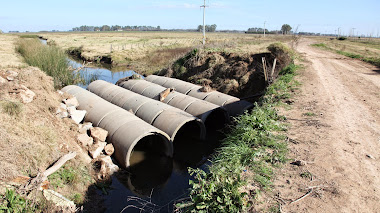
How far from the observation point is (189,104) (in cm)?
1120

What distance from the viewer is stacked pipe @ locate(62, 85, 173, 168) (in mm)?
8055

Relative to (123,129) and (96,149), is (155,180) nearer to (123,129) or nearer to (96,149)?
(123,129)

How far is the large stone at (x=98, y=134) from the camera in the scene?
27.7 ft

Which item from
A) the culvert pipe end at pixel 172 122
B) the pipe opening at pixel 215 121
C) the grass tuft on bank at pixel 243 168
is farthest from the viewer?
the pipe opening at pixel 215 121

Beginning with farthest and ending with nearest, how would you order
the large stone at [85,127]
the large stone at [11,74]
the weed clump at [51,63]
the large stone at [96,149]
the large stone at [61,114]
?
1. the weed clump at [51,63]
2. the large stone at [11,74]
3. the large stone at [61,114]
4. the large stone at [85,127]
5. the large stone at [96,149]

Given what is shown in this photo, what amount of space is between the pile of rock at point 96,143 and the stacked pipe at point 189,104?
12.5 feet

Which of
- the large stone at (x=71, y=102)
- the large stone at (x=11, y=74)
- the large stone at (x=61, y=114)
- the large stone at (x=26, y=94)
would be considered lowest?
the large stone at (x=61, y=114)

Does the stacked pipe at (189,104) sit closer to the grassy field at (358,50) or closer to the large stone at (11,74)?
the large stone at (11,74)

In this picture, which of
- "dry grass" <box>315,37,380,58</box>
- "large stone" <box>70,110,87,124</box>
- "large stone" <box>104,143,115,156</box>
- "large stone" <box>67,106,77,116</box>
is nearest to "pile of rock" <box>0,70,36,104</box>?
"large stone" <box>67,106,77,116</box>

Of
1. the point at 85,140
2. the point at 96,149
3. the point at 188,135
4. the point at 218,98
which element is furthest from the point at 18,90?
the point at 218,98

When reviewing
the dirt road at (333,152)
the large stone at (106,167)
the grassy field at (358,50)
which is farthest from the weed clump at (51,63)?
the grassy field at (358,50)

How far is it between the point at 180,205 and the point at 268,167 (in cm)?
222

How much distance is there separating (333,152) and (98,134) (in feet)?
23.3

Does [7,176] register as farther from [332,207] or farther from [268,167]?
[332,207]
